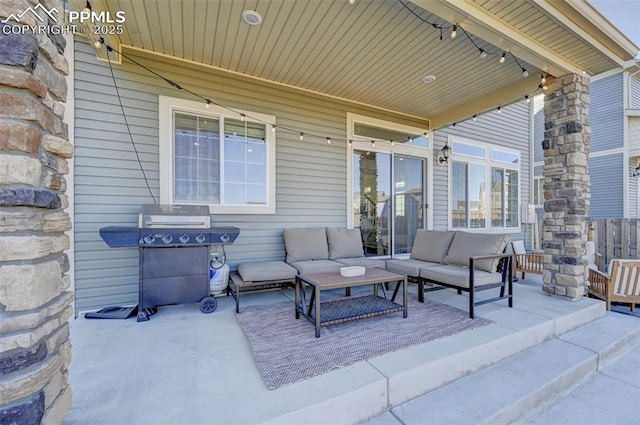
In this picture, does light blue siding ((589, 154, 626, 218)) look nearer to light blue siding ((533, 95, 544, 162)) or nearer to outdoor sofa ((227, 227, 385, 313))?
light blue siding ((533, 95, 544, 162))

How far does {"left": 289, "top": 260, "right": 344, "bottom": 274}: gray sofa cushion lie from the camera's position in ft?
12.3

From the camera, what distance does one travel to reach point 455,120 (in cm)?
548

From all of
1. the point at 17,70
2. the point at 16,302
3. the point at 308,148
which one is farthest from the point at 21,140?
the point at 308,148

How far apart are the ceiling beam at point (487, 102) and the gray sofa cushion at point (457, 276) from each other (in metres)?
2.92

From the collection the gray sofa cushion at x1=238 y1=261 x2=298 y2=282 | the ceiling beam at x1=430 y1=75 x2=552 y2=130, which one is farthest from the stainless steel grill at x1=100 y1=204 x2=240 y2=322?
the ceiling beam at x1=430 y1=75 x2=552 y2=130

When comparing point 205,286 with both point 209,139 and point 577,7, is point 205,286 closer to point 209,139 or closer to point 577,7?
point 209,139

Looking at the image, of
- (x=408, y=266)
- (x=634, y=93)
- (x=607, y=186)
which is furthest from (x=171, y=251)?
(x=634, y=93)

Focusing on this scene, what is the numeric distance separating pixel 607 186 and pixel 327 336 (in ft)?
37.1

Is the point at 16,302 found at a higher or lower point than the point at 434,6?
lower

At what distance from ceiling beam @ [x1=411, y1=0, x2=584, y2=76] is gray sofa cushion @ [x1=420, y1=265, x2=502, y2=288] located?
8.48ft

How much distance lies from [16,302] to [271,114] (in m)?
3.82

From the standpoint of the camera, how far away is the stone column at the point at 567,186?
3645mm

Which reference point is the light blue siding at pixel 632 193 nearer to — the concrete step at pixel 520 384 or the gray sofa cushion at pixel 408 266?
the concrete step at pixel 520 384

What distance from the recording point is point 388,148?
5543 mm
